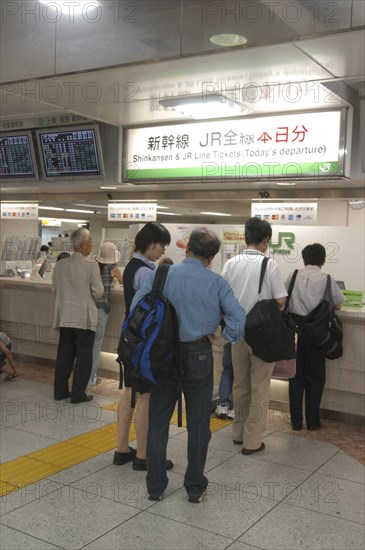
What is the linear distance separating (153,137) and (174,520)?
11.6 feet

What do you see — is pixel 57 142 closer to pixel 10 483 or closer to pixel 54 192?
pixel 54 192

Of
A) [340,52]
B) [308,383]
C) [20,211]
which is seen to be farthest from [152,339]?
[20,211]

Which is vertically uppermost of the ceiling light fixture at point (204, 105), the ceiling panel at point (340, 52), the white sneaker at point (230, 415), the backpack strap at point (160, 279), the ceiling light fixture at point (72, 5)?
the ceiling light fixture at point (72, 5)

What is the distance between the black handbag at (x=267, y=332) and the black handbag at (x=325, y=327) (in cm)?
63

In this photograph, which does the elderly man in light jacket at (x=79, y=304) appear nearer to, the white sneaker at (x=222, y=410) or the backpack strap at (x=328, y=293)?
the white sneaker at (x=222, y=410)

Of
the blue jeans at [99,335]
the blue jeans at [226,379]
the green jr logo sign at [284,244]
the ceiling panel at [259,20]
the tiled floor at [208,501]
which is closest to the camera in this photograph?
the ceiling panel at [259,20]

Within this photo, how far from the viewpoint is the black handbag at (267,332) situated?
13.2ft

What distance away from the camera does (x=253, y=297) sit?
4125 mm

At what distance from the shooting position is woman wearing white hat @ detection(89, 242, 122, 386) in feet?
18.9

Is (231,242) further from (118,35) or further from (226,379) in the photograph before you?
(118,35)

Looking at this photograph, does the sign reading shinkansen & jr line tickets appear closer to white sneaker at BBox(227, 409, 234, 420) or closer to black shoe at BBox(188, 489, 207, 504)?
white sneaker at BBox(227, 409, 234, 420)

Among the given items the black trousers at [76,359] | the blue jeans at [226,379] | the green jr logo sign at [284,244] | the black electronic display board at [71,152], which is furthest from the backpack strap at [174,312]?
the green jr logo sign at [284,244]

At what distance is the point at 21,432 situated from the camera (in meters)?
4.59

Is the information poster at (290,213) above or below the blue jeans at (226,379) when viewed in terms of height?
above
